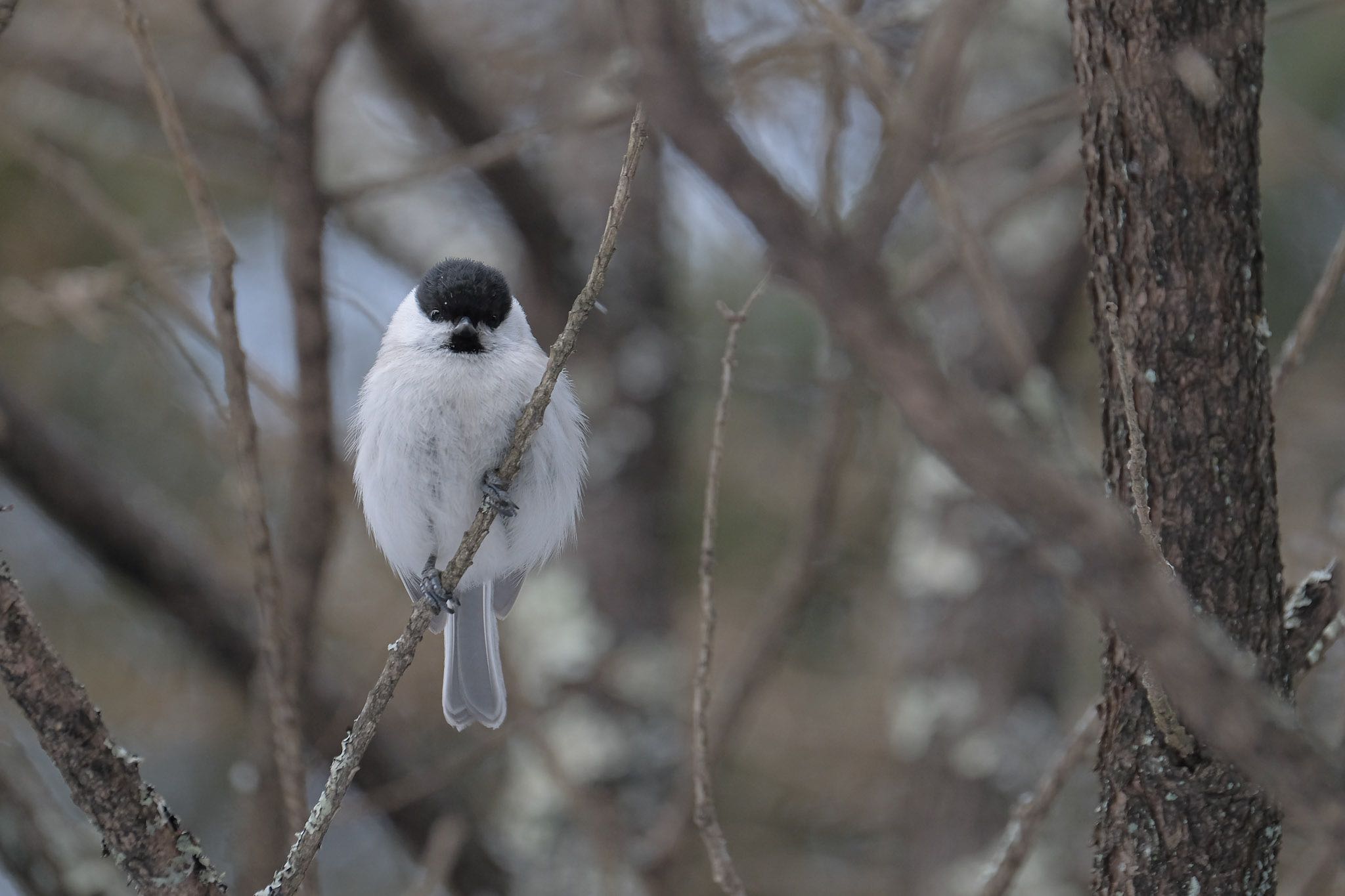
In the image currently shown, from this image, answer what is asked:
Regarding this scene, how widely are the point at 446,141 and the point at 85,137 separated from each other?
1.37m

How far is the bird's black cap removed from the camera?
101 inches

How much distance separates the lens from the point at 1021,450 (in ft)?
2.68

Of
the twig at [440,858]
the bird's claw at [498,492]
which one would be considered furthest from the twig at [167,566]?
the bird's claw at [498,492]

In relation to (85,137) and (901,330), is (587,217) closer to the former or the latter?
(85,137)

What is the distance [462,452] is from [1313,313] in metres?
1.49

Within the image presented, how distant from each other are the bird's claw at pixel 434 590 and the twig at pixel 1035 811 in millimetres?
878

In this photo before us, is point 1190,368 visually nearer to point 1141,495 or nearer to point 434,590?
point 1141,495

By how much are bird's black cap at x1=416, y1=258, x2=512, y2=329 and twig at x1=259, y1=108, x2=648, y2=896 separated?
Answer: 3.02 ft

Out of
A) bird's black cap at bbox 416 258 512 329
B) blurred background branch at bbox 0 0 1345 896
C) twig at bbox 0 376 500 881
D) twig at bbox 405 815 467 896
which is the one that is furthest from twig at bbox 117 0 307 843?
twig at bbox 0 376 500 881

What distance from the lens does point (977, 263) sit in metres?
1.87

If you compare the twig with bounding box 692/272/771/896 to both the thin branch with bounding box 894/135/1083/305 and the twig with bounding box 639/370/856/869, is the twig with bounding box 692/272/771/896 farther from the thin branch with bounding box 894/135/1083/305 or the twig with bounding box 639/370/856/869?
the twig with bounding box 639/370/856/869

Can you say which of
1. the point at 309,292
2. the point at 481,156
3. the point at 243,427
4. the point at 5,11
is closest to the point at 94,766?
the point at 243,427

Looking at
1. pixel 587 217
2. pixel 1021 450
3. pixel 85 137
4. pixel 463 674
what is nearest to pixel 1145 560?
pixel 1021 450

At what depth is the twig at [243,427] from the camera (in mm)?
1896
